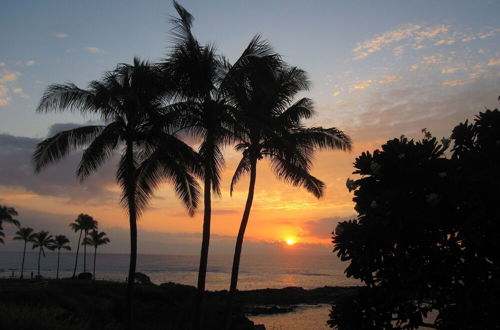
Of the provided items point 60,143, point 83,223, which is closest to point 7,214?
point 83,223

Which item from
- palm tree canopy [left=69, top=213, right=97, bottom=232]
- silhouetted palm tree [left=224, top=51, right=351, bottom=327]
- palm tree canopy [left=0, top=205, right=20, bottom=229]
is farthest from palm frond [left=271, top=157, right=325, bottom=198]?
palm tree canopy [left=69, top=213, right=97, bottom=232]

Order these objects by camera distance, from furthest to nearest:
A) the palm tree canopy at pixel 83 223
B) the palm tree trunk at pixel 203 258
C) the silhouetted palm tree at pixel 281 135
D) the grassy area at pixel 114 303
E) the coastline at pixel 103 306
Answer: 1. the palm tree canopy at pixel 83 223
2. the grassy area at pixel 114 303
3. the silhouetted palm tree at pixel 281 135
4. the palm tree trunk at pixel 203 258
5. the coastline at pixel 103 306

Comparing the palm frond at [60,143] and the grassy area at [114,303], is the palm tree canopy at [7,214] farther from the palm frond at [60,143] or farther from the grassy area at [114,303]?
the palm frond at [60,143]

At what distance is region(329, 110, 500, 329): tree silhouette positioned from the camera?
674 cm

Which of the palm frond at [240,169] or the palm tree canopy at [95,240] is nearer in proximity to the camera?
the palm frond at [240,169]

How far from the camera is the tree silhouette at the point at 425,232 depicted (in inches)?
265

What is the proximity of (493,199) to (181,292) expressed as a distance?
3691cm

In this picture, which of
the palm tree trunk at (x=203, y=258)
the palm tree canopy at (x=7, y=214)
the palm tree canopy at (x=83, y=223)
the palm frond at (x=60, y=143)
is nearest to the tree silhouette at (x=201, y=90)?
the palm tree trunk at (x=203, y=258)

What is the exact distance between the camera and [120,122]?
53.8 ft

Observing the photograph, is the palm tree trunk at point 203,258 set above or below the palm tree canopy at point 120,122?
below

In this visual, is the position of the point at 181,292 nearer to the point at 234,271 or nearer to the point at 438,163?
the point at 234,271

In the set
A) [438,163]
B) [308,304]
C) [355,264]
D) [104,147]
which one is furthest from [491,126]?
[308,304]

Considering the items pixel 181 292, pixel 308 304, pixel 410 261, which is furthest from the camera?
pixel 308 304

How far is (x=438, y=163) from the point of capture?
777 cm
